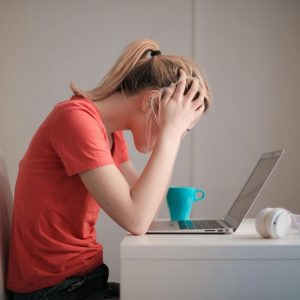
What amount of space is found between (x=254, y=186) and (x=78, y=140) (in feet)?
1.48

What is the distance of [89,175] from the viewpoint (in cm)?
94

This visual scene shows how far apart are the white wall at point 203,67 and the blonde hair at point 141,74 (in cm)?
102

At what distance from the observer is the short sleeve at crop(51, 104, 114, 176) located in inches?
37.0

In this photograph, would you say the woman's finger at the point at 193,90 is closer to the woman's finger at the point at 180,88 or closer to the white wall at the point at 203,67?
the woman's finger at the point at 180,88

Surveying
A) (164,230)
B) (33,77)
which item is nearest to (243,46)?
(33,77)

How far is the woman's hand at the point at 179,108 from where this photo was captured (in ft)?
3.44

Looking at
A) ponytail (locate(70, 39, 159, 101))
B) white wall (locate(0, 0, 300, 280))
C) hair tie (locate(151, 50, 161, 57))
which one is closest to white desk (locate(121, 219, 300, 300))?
ponytail (locate(70, 39, 159, 101))

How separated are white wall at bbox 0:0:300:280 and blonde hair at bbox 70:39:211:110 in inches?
40.3

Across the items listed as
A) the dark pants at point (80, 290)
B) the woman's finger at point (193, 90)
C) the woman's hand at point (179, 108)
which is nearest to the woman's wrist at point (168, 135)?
the woman's hand at point (179, 108)

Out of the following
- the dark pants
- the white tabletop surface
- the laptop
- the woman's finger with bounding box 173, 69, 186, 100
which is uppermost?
the woman's finger with bounding box 173, 69, 186, 100

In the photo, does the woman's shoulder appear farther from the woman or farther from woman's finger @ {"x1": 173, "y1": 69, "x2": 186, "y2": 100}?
woman's finger @ {"x1": 173, "y1": 69, "x2": 186, "y2": 100}

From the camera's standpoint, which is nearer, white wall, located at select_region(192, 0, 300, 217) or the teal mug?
the teal mug

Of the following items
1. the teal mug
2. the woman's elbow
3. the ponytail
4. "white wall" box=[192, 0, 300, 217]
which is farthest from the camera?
"white wall" box=[192, 0, 300, 217]

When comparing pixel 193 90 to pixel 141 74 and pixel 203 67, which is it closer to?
pixel 141 74
